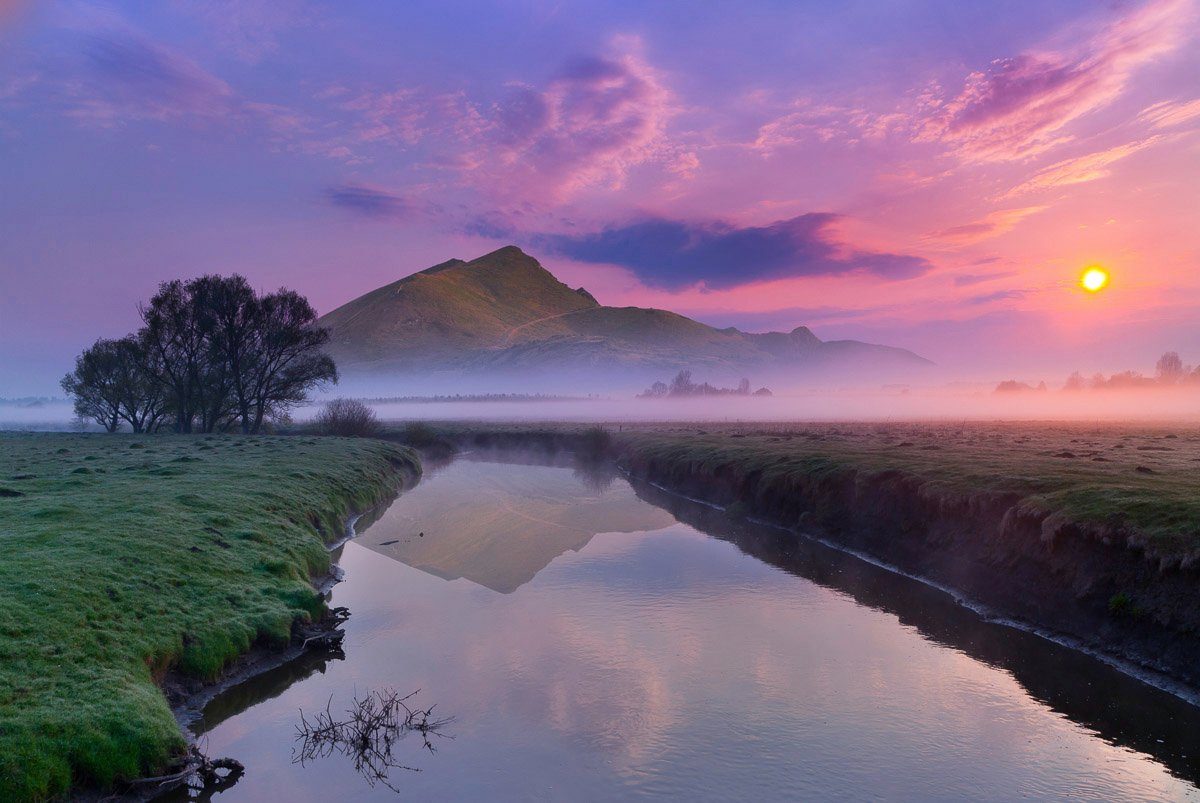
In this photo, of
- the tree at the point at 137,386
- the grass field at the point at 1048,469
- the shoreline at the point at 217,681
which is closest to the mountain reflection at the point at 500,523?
the shoreline at the point at 217,681

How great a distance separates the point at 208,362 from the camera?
94.8 m

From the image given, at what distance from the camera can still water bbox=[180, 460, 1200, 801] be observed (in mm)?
16203

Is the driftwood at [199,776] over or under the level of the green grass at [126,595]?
under

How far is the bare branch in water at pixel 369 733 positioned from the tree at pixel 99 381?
10230 cm

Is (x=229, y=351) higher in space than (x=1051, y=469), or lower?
higher

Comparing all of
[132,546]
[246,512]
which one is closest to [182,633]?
[132,546]

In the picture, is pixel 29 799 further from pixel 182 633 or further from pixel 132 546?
pixel 132 546

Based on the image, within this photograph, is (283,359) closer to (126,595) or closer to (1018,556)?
(126,595)

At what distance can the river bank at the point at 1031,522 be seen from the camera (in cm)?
2270

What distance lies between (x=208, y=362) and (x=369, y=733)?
9210cm

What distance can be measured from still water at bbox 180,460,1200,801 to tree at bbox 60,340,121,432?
285 ft

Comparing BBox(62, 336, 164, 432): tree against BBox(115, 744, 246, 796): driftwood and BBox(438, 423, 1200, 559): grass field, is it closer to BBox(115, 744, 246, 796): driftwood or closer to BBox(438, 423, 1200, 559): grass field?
BBox(438, 423, 1200, 559): grass field

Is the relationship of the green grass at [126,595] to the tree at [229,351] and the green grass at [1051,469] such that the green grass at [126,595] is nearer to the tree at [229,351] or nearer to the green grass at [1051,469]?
the green grass at [1051,469]

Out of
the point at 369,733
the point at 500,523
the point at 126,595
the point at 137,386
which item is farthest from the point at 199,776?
the point at 137,386
